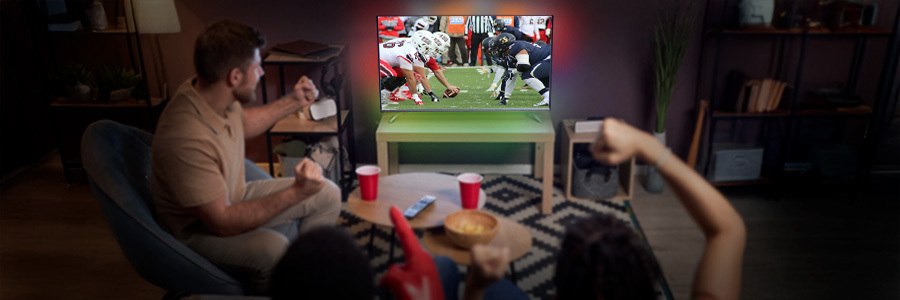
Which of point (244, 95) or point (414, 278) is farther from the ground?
point (244, 95)

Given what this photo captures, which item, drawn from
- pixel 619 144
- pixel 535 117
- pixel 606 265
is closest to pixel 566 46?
pixel 535 117

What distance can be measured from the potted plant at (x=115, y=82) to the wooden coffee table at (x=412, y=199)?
1821mm

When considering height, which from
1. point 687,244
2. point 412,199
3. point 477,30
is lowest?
point 687,244

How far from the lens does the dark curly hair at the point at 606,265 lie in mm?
933

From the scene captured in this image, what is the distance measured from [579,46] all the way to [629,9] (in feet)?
1.07

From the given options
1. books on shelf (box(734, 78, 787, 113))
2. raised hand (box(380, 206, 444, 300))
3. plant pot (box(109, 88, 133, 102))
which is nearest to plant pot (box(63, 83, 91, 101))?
plant pot (box(109, 88, 133, 102))

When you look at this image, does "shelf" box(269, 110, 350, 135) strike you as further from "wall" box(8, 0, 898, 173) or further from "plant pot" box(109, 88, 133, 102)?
"plant pot" box(109, 88, 133, 102)

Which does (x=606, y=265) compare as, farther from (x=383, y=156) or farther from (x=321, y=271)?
(x=383, y=156)

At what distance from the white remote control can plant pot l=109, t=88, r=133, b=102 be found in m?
2.13

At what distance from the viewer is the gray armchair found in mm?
1781

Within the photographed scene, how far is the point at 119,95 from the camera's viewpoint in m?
3.51

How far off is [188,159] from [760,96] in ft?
9.39

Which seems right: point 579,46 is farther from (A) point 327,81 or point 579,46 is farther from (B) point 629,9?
(A) point 327,81

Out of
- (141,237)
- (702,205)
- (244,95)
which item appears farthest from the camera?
(244,95)
